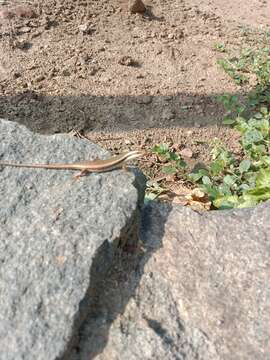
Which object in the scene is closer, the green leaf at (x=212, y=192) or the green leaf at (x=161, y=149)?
the green leaf at (x=212, y=192)

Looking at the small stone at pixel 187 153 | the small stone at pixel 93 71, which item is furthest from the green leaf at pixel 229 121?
the small stone at pixel 93 71

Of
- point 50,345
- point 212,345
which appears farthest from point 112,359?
point 212,345

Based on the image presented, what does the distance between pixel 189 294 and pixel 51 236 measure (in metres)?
0.66

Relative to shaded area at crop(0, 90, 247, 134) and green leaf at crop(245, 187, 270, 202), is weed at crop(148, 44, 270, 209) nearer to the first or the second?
green leaf at crop(245, 187, 270, 202)

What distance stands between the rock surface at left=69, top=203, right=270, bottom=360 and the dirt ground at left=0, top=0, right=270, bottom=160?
165 cm

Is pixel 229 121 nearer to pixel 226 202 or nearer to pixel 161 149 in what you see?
pixel 161 149

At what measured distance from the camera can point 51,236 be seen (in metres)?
2.38

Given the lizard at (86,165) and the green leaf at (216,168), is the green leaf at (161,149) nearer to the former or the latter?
the green leaf at (216,168)

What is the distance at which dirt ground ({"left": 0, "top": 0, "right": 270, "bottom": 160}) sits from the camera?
4414 mm

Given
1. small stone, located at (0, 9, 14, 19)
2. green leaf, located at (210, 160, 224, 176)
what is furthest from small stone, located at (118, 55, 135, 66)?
green leaf, located at (210, 160, 224, 176)

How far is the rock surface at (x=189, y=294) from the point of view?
218 cm

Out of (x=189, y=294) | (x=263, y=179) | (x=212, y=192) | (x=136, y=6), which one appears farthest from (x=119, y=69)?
(x=189, y=294)

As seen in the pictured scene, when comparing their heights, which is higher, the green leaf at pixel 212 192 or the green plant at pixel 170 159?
the green leaf at pixel 212 192

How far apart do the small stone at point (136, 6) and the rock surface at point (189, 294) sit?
3.39m
